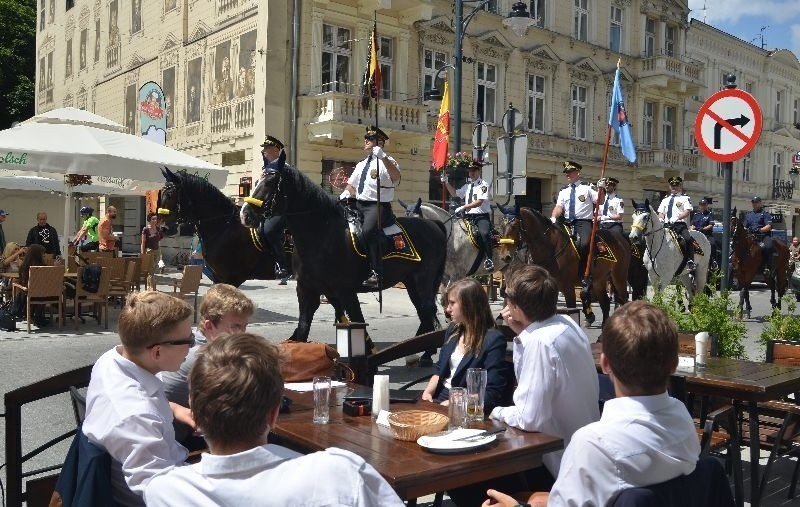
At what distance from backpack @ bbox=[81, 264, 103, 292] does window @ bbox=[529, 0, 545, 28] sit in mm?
21841

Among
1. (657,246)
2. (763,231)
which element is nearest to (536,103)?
(763,231)

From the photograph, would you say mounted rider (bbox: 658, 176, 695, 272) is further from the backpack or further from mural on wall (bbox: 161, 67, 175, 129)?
mural on wall (bbox: 161, 67, 175, 129)

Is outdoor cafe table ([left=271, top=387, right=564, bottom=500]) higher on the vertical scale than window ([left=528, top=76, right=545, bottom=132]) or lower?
lower

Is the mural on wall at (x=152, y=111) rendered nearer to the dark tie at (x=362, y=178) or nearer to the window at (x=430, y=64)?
the window at (x=430, y=64)

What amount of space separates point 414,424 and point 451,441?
0.20 m

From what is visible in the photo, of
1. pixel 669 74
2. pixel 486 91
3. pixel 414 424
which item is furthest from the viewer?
pixel 669 74

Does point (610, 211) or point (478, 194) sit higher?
point (478, 194)

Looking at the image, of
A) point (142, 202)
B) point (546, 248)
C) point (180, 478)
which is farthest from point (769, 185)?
point (180, 478)

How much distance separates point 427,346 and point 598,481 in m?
3.24

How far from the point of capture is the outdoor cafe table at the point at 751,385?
4.38 m

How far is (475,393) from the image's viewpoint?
12.1 ft

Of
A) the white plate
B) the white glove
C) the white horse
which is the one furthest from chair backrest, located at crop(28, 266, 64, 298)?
the white horse

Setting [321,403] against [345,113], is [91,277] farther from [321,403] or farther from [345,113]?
[345,113]

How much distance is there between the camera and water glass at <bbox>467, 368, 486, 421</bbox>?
143 inches
